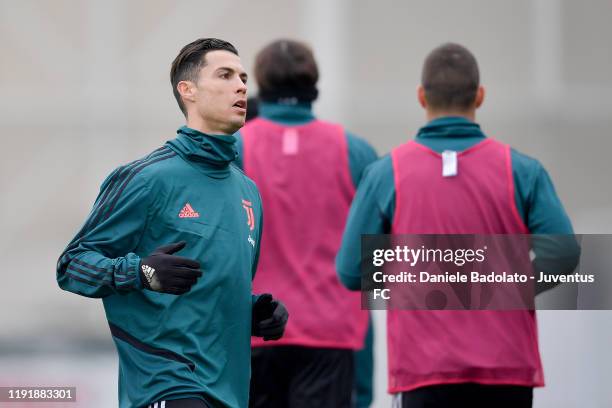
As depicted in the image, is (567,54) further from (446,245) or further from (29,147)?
(446,245)

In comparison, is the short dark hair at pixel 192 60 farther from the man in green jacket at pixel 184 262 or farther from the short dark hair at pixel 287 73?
the short dark hair at pixel 287 73

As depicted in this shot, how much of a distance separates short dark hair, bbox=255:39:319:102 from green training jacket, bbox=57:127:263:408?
2155 millimetres

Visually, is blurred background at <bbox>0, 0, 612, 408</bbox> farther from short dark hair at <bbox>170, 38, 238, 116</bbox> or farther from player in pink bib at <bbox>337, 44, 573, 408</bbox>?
short dark hair at <bbox>170, 38, 238, 116</bbox>

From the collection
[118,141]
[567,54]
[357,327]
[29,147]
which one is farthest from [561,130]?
[357,327]

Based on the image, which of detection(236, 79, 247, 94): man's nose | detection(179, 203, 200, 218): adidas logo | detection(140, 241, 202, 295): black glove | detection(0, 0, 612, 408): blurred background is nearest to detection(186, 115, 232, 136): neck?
detection(236, 79, 247, 94): man's nose

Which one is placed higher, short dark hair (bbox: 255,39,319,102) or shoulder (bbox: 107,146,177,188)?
short dark hair (bbox: 255,39,319,102)

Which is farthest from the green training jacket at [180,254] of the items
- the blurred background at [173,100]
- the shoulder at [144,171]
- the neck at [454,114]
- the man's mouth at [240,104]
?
the blurred background at [173,100]

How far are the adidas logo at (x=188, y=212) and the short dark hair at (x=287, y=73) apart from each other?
7.52 feet

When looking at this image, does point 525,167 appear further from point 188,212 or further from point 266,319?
point 188,212

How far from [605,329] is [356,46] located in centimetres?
1161

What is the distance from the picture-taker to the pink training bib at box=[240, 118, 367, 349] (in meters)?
6.09

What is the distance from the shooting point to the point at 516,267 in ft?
16.5

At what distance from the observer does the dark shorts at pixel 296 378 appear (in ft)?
19.8

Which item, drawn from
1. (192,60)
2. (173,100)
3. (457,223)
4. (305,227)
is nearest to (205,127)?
(192,60)
